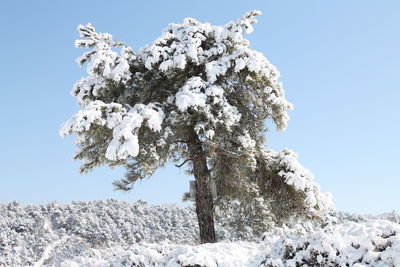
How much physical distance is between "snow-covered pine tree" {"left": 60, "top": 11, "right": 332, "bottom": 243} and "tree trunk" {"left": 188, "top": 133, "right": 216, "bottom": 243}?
0.08 feet

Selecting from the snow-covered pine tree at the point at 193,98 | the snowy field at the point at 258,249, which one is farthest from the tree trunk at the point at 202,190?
the snowy field at the point at 258,249

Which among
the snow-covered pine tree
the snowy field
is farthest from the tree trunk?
the snowy field

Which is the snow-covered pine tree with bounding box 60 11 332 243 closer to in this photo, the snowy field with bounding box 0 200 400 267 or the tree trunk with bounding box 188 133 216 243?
the tree trunk with bounding box 188 133 216 243

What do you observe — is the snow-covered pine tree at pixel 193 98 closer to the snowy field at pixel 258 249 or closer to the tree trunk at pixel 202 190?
the tree trunk at pixel 202 190

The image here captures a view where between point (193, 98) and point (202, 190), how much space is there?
2.61 meters

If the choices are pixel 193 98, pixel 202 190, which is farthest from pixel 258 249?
pixel 202 190

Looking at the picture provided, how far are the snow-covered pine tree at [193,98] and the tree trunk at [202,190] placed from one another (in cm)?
3

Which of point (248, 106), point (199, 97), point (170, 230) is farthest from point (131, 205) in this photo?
point (199, 97)

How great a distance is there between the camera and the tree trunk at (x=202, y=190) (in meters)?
10.4

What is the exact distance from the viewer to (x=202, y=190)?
10.7m

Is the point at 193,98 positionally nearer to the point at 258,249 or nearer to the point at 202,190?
the point at 202,190

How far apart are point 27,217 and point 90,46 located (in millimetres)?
8815

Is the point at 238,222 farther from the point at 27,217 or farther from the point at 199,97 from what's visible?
the point at 27,217

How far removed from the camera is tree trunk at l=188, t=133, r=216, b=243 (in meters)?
10.4
